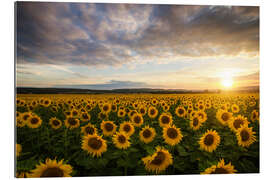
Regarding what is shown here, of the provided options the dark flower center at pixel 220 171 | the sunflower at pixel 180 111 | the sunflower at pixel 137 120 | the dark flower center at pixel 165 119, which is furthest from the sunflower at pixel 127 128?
the dark flower center at pixel 220 171

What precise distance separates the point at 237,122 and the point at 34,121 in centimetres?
386

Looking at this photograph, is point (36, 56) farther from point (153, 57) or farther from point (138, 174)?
point (138, 174)

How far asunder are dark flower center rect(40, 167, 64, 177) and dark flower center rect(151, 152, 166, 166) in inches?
51.5

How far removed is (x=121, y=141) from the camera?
2.88 metres

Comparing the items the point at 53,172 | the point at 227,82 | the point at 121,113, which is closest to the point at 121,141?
the point at 53,172

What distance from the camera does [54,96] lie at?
140 inches

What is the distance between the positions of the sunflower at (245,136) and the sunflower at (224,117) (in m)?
0.34

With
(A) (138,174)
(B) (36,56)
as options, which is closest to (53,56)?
(B) (36,56)

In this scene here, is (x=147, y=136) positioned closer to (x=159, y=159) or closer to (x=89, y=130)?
(x=159, y=159)

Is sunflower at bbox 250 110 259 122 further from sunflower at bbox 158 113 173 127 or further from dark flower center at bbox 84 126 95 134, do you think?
dark flower center at bbox 84 126 95 134

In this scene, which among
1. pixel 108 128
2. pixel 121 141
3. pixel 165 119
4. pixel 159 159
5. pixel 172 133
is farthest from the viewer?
pixel 165 119

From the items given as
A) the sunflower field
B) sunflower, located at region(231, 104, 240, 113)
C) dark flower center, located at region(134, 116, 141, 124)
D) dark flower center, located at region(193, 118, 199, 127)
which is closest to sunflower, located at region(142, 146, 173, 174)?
the sunflower field

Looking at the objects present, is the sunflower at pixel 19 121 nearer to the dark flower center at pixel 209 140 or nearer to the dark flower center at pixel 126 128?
the dark flower center at pixel 126 128
